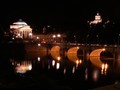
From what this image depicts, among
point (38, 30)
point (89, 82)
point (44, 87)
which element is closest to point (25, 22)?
point (38, 30)

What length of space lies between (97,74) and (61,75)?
4.11 metres

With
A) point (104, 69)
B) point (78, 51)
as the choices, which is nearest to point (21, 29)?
point (78, 51)

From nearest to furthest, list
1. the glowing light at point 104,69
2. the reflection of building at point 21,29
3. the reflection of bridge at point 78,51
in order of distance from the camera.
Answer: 1. the glowing light at point 104,69
2. the reflection of bridge at point 78,51
3. the reflection of building at point 21,29

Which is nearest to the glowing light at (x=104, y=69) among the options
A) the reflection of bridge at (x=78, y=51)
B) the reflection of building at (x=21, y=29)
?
the reflection of bridge at (x=78, y=51)

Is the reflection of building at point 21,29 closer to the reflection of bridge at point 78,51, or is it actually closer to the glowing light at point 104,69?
the reflection of bridge at point 78,51

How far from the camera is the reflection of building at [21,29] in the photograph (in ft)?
246

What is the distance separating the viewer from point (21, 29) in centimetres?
7556

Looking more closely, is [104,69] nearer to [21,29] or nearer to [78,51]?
[78,51]

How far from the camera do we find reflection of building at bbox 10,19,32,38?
246ft

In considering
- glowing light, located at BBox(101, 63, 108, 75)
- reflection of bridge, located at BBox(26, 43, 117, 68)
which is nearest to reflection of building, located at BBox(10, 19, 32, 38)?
reflection of bridge, located at BBox(26, 43, 117, 68)

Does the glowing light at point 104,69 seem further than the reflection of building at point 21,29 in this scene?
No

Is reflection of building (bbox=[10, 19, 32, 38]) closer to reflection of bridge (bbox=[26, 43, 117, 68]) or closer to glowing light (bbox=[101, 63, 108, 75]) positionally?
reflection of bridge (bbox=[26, 43, 117, 68])

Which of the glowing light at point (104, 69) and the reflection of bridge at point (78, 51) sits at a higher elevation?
the reflection of bridge at point (78, 51)

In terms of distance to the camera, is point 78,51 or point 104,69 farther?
point 78,51
